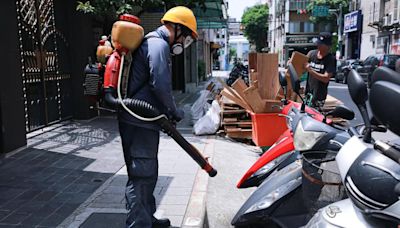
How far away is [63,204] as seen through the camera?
4.17 metres

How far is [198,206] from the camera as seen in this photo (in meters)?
4.22

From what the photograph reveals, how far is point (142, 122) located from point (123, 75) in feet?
1.34

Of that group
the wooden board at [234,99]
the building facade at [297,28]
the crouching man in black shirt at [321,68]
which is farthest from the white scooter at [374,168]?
the building facade at [297,28]

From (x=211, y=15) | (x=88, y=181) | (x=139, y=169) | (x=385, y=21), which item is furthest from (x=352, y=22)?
(x=139, y=169)

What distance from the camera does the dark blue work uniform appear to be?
3.18m

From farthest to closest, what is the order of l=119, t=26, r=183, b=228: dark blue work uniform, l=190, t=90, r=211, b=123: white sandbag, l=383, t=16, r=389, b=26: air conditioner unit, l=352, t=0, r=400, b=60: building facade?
l=383, t=16, r=389, b=26: air conditioner unit → l=352, t=0, r=400, b=60: building facade → l=190, t=90, r=211, b=123: white sandbag → l=119, t=26, r=183, b=228: dark blue work uniform

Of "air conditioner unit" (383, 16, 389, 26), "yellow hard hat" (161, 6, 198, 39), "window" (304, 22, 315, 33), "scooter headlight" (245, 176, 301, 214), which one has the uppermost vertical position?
"window" (304, 22, 315, 33)

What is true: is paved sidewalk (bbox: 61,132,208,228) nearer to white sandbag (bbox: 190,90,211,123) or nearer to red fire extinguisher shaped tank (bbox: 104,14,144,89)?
red fire extinguisher shaped tank (bbox: 104,14,144,89)

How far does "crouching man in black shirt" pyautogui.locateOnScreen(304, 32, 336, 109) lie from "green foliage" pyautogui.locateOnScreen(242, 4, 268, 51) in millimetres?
75985

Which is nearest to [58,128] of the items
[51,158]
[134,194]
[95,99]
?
[51,158]

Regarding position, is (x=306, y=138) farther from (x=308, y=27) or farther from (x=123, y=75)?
(x=308, y=27)

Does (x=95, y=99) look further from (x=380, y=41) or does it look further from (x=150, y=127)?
(x=380, y=41)

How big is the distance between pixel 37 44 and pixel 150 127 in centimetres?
522

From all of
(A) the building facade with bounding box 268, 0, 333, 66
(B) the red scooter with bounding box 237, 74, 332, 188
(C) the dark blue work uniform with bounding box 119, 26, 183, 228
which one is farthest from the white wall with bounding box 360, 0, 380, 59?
(C) the dark blue work uniform with bounding box 119, 26, 183, 228
